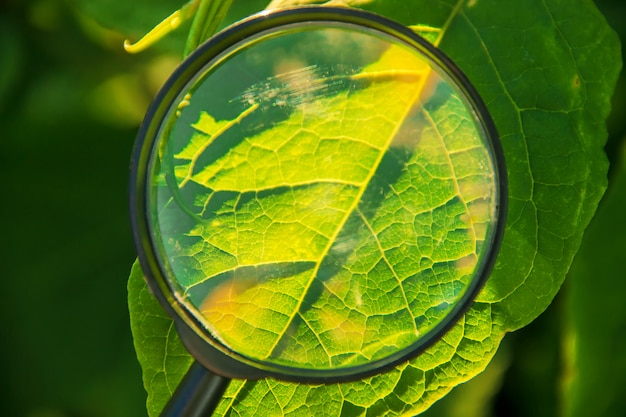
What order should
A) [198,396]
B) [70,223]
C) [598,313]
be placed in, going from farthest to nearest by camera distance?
[70,223]
[598,313]
[198,396]

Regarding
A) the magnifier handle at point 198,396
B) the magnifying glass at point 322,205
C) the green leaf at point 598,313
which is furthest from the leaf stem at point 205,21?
the green leaf at point 598,313

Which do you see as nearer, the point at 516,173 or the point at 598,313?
the point at 516,173

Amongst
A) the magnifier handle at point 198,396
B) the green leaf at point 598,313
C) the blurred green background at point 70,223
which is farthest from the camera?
the blurred green background at point 70,223

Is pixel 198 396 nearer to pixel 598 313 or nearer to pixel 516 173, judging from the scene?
pixel 516 173

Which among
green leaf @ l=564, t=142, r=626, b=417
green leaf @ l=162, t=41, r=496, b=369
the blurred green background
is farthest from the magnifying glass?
the blurred green background

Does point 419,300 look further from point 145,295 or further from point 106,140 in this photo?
point 106,140

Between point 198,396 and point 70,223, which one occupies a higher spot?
point 198,396

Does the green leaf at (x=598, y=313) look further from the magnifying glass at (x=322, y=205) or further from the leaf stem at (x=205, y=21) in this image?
the leaf stem at (x=205, y=21)

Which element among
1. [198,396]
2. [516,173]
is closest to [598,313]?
[516,173]
